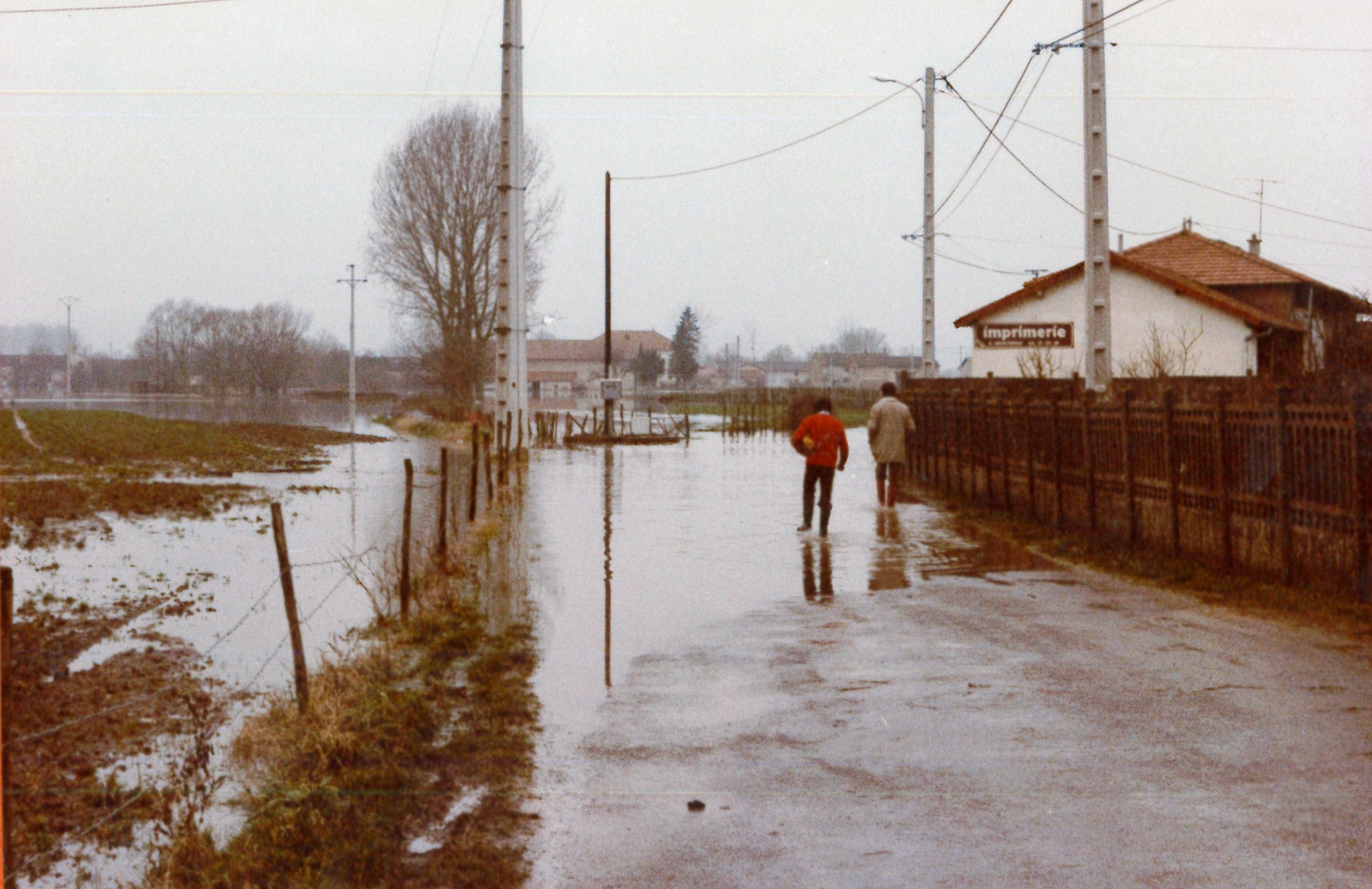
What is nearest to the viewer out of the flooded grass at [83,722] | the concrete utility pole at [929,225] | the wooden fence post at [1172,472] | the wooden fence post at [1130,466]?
the flooded grass at [83,722]

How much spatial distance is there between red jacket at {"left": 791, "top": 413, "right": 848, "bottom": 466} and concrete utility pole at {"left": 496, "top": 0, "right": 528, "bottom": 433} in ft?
46.1

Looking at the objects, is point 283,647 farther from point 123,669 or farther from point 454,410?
point 454,410

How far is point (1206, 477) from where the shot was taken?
13.1 meters

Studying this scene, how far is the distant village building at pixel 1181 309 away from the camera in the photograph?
3559 cm

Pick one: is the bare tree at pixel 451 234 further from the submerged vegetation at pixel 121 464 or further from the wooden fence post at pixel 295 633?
the wooden fence post at pixel 295 633

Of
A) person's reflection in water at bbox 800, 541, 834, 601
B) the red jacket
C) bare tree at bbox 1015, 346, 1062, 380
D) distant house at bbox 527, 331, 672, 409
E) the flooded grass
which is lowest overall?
the flooded grass

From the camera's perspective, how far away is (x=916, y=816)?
5906 millimetres

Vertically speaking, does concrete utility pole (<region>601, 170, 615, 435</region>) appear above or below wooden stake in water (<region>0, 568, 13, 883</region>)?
above

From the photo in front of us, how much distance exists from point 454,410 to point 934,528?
156 feet

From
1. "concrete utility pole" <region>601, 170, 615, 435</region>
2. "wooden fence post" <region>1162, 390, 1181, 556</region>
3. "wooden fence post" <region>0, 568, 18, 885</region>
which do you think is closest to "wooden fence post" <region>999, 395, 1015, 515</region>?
"wooden fence post" <region>1162, 390, 1181, 556</region>

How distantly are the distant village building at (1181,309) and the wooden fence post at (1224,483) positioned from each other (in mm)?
15206

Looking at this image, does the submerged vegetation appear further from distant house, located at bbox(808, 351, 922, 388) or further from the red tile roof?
distant house, located at bbox(808, 351, 922, 388)

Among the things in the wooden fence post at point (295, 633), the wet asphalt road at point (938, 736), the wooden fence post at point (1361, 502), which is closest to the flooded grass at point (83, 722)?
the wooden fence post at point (295, 633)

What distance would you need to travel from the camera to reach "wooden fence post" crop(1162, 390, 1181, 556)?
1365 cm
